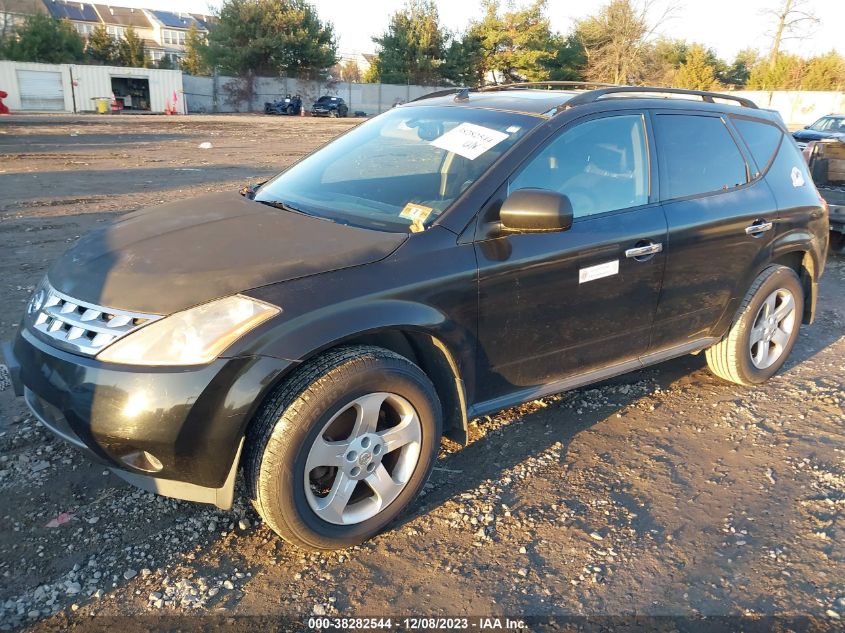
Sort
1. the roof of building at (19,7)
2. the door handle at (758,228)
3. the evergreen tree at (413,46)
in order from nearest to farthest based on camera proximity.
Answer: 1. the door handle at (758,228)
2. the roof of building at (19,7)
3. the evergreen tree at (413,46)

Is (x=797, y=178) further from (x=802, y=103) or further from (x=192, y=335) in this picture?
(x=802, y=103)

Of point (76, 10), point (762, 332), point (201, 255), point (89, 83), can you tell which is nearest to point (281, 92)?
point (89, 83)

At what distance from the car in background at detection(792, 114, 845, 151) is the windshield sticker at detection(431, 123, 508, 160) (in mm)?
15603

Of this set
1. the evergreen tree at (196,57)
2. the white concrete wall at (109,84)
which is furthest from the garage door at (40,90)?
the evergreen tree at (196,57)

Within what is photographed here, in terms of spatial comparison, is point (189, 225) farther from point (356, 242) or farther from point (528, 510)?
point (528, 510)

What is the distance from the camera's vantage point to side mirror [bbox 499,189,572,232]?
2.78 m

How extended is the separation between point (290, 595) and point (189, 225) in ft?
5.56

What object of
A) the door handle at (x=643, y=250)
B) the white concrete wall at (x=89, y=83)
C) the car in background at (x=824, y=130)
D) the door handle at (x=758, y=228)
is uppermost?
the white concrete wall at (x=89, y=83)

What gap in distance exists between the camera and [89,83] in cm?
3853

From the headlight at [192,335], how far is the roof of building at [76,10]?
289 feet

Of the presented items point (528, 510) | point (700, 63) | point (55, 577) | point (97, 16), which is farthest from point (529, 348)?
point (97, 16)

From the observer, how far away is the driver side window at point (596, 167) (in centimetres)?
316

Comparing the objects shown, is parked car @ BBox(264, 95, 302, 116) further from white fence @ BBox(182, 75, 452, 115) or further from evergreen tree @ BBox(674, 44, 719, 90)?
evergreen tree @ BBox(674, 44, 719, 90)

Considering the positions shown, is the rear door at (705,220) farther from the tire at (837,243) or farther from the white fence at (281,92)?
the white fence at (281,92)
